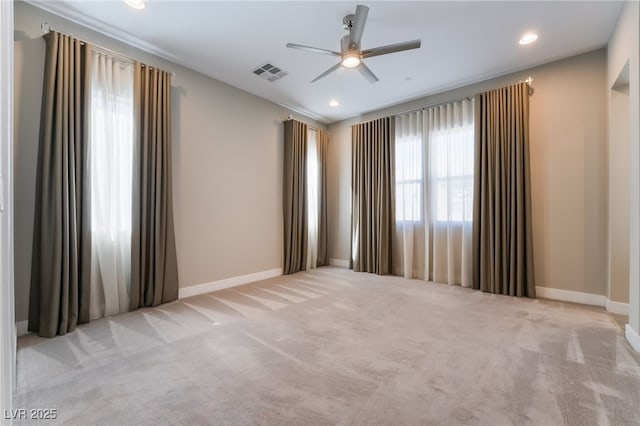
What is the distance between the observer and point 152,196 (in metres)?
2.98

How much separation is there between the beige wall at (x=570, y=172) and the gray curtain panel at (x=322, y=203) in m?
3.13

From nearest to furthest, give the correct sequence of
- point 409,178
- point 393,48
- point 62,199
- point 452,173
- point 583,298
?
point 62,199, point 393,48, point 583,298, point 452,173, point 409,178

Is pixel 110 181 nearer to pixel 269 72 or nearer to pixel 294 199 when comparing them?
pixel 269 72

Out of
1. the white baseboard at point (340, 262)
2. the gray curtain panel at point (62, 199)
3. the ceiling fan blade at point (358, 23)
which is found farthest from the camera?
the white baseboard at point (340, 262)

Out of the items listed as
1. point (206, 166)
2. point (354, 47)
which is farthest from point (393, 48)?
point (206, 166)

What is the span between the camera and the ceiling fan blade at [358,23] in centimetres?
218

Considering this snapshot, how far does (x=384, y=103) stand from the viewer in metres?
4.71

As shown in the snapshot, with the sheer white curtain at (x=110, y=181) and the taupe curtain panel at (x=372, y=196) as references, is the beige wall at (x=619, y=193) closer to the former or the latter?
the taupe curtain panel at (x=372, y=196)

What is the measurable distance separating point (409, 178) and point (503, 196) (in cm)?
142

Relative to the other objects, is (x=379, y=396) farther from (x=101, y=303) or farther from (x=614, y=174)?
(x=614, y=174)

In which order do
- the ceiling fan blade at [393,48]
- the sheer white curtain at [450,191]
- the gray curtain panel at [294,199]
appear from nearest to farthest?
the ceiling fan blade at [393,48] < the sheer white curtain at [450,191] < the gray curtain panel at [294,199]

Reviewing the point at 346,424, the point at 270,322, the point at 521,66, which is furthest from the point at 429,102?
the point at 346,424

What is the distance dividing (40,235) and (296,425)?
2649 millimetres

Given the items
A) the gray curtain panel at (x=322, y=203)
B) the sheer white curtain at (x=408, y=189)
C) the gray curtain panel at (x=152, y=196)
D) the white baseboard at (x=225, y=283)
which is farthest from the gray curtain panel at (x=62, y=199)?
Answer: the sheer white curtain at (x=408, y=189)
